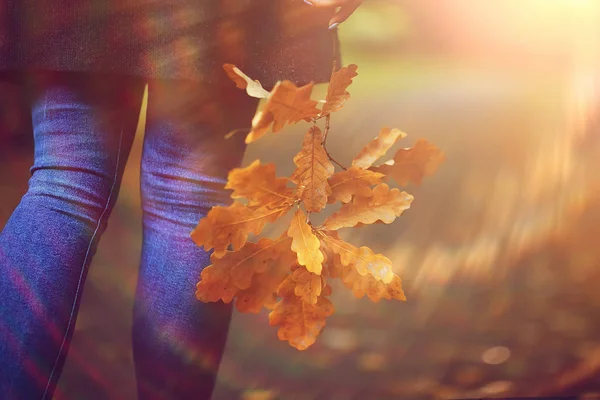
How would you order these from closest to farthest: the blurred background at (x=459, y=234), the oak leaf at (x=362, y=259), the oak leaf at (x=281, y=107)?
the oak leaf at (x=281, y=107), the oak leaf at (x=362, y=259), the blurred background at (x=459, y=234)

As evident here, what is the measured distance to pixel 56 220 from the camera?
591mm

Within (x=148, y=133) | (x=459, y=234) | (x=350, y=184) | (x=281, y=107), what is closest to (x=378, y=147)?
(x=350, y=184)

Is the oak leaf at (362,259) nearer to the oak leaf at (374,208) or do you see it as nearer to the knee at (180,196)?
the oak leaf at (374,208)

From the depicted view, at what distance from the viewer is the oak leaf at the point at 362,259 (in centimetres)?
59

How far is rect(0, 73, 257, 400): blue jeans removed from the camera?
1.89ft

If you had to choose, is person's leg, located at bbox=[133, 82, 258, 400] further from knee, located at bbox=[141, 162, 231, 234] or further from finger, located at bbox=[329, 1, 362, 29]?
finger, located at bbox=[329, 1, 362, 29]

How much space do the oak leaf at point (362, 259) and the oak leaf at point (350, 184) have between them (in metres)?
0.05

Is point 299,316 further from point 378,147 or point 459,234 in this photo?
point 459,234

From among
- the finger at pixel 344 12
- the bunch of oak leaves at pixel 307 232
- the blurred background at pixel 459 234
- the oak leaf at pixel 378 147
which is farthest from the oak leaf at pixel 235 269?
the blurred background at pixel 459 234

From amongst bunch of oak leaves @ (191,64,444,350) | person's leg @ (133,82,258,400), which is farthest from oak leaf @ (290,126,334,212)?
person's leg @ (133,82,258,400)

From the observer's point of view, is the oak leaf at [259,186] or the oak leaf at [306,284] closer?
the oak leaf at [259,186]

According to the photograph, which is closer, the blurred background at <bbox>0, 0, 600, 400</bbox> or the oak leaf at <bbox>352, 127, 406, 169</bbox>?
the oak leaf at <bbox>352, 127, 406, 169</bbox>

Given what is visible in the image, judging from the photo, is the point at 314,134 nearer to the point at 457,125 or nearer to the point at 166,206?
the point at 166,206

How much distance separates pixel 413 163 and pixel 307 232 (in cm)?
15
